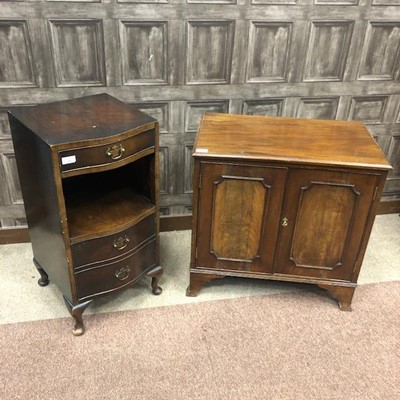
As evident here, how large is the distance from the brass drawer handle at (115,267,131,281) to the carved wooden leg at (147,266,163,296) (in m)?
0.13

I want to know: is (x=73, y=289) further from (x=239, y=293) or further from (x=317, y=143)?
(x=317, y=143)

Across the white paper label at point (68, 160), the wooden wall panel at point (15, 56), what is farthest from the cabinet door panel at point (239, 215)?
the wooden wall panel at point (15, 56)

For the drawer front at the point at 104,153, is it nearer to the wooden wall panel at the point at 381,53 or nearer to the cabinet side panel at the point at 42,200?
the cabinet side panel at the point at 42,200

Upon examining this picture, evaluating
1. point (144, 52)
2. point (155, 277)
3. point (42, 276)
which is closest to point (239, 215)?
point (155, 277)

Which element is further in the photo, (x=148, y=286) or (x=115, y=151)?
(x=148, y=286)

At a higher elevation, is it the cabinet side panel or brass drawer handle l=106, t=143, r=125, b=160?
brass drawer handle l=106, t=143, r=125, b=160

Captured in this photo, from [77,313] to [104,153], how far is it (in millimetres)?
670

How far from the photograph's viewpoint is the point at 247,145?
1.77 m

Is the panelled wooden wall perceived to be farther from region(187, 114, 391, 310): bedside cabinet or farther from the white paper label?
the white paper label

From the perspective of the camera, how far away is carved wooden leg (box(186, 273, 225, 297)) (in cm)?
201

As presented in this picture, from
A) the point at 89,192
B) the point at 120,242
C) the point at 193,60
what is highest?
the point at 193,60

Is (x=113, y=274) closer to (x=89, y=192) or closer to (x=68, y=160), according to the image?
(x=89, y=192)

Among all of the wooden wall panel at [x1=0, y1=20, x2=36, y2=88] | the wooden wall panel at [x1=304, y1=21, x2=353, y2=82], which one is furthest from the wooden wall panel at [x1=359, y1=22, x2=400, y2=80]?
the wooden wall panel at [x1=0, y1=20, x2=36, y2=88]

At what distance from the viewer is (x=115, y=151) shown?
1.58 m
